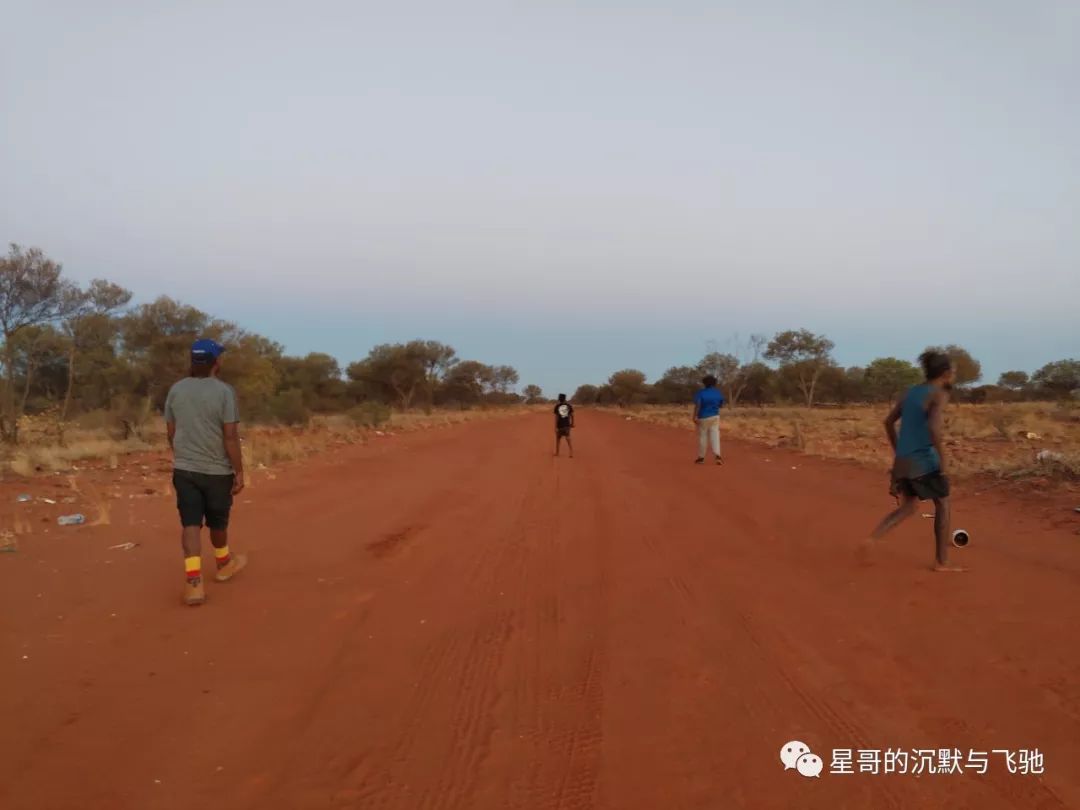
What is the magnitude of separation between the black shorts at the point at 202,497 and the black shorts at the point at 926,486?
5.92m

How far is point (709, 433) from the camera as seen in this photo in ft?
55.5

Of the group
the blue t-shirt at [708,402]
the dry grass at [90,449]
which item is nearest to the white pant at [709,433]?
the blue t-shirt at [708,402]

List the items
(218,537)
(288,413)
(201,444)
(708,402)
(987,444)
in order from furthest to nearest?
(288,413), (987,444), (708,402), (218,537), (201,444)

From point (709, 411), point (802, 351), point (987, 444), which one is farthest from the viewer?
point (802, 351)

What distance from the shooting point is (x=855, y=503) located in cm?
1074

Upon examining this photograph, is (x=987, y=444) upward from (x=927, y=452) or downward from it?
downward

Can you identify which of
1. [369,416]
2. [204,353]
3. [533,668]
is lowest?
[533,668]

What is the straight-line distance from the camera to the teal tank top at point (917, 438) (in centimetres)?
660

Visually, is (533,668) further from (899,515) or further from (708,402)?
(708,402)

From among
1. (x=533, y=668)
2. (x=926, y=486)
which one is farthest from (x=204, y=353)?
(x=926, y=486)

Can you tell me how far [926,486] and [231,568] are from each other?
245 inches

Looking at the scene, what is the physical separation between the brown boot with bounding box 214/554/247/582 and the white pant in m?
11.2

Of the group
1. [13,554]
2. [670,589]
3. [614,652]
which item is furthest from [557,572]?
[13,554]

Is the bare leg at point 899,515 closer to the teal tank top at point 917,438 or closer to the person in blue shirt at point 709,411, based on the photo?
the teal tank top at point 917,438
